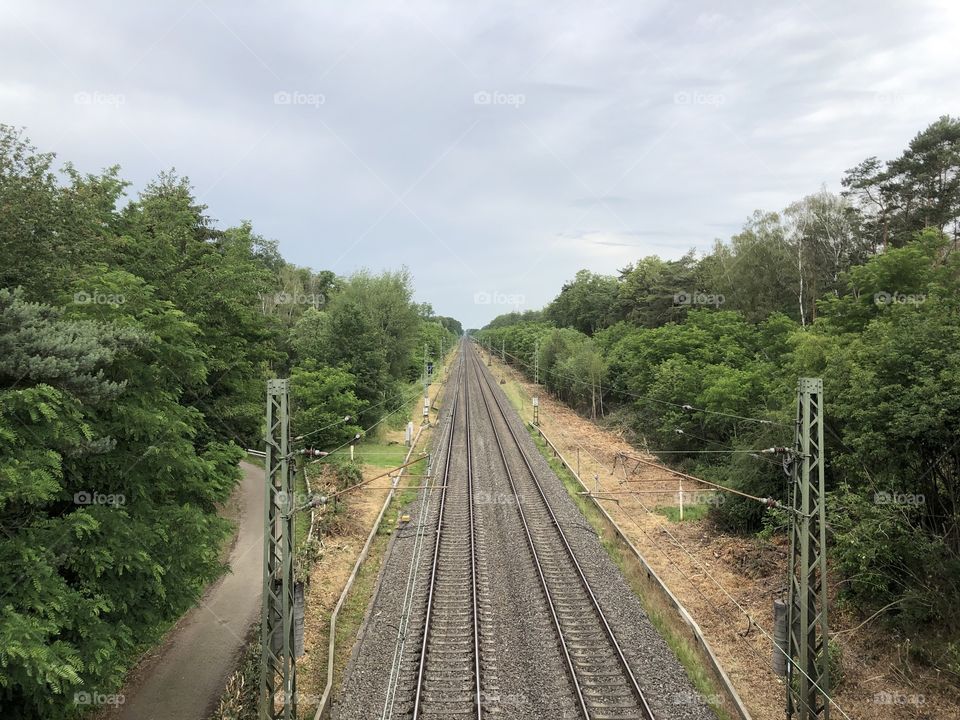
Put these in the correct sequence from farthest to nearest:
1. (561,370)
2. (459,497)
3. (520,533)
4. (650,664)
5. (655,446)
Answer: (561,370) → (655,446) → (459,497) → (520,533) → (650,664)

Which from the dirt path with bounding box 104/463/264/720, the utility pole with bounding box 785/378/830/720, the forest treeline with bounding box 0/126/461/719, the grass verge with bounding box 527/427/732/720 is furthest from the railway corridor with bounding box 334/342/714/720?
the forest treeline with bounding box 0/126/461/719

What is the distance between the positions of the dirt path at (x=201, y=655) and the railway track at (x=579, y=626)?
7.31 m

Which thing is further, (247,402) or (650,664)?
(247,402)

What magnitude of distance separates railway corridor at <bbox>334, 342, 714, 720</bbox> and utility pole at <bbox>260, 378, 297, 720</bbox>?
1.63 metres

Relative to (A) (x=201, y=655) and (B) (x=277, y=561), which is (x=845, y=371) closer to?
(B) (x=277, y=561)

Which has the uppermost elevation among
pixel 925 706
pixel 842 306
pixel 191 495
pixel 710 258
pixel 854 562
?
pixel 710 258

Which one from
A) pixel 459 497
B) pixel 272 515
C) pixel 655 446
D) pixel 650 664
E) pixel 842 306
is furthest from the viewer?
pixel 655 446

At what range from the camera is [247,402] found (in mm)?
24891

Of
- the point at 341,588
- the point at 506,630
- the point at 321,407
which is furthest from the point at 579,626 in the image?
the point at 321,407

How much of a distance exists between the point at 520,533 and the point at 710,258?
41.8m

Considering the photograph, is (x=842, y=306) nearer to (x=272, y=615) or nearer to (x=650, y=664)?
(x=650, y=664)

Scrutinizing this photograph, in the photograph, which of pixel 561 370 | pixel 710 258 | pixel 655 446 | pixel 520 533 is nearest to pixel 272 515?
pixel 520 533

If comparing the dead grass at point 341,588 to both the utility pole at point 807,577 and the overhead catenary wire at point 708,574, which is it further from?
the overhead catenary wire at point 708,574

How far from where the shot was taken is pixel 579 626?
564 inches
